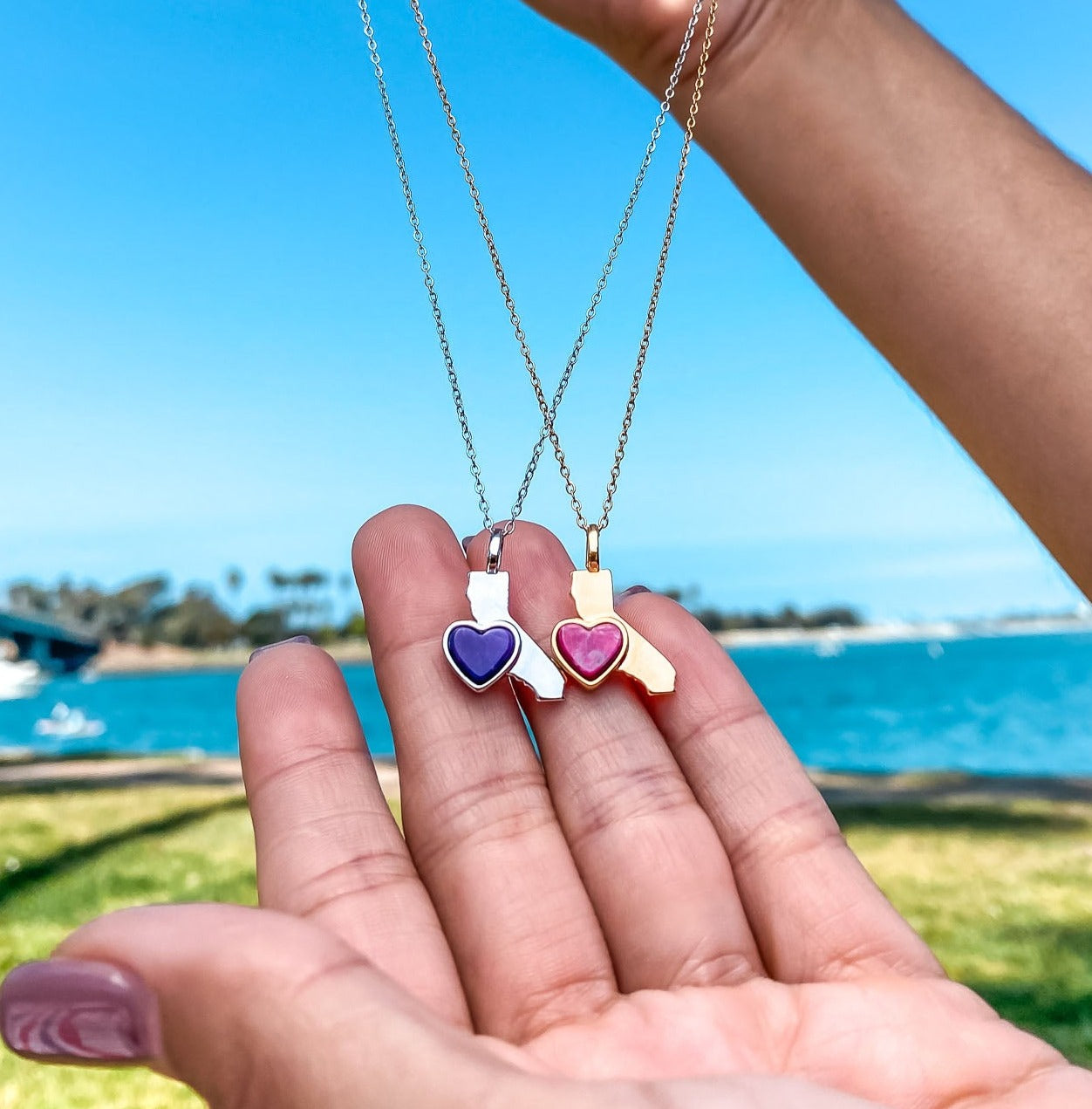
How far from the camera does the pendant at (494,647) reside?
85.6 inches

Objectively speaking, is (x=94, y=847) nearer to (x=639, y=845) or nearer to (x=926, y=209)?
(x=639, y=845)

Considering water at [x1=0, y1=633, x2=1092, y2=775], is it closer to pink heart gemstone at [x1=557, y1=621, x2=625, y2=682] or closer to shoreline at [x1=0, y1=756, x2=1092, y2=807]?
shoreline at [x1=0, y1=756, x2=1092, y2=807]

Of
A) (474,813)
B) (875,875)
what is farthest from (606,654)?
(875,875)

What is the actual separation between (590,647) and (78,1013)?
125cm

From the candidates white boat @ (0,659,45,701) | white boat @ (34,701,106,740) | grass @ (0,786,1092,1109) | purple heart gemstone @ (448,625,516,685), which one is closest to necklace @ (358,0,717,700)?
purple heart gemstone @ (448,625,516,685)

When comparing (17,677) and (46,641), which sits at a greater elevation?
(46,641)

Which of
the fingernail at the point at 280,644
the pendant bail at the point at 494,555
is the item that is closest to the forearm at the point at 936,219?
the pendant bail at the point at 494,555

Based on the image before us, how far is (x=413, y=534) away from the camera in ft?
7.74

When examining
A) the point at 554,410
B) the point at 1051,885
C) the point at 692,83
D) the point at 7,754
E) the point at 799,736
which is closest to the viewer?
the point at 554,410

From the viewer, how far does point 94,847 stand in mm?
5770

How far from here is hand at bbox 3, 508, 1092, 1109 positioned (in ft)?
4.66

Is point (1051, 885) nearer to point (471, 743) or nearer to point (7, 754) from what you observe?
point (471, 743)

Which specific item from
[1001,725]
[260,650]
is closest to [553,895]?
[260,650]

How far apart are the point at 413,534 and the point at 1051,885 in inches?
177
